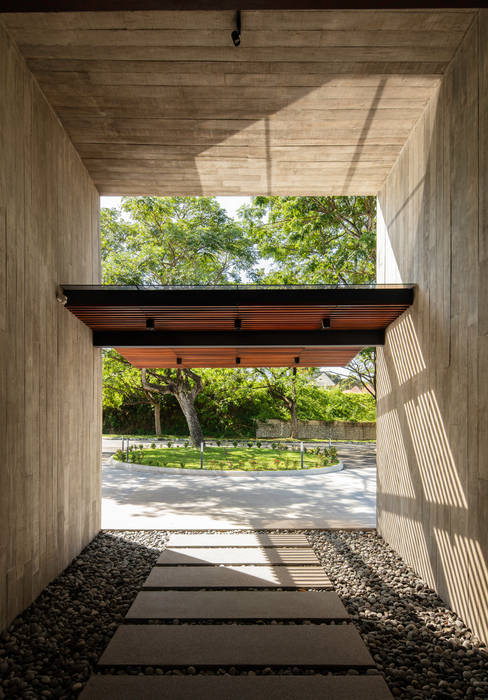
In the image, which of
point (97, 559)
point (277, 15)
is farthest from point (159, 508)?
point (277, 15)

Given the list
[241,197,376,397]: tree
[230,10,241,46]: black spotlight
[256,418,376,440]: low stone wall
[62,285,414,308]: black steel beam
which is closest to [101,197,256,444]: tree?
[241,197,376,397]: tree

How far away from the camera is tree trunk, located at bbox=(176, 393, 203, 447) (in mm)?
18156

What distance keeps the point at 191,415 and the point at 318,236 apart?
28.9 ft

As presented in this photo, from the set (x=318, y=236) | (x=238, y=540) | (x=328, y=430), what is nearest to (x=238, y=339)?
(x=238, y=540)

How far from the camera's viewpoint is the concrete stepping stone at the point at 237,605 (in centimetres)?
459

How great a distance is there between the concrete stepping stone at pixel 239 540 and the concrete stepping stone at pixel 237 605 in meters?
1.72

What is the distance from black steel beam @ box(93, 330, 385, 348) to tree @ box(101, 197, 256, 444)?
27.3 feet

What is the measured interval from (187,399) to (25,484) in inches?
529

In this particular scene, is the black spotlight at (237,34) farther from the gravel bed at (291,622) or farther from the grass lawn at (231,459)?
the grass lawn at (231,459)

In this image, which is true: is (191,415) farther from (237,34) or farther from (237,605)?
(237,34)

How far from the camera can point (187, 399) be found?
18.2 metres

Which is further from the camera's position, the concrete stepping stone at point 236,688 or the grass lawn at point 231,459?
the grass lawn at point 231,459

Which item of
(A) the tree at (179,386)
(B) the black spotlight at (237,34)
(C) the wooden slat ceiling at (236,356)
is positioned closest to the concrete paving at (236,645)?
(C) the wooden slat ceiling at (236,356)

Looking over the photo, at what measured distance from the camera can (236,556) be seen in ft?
20.9
